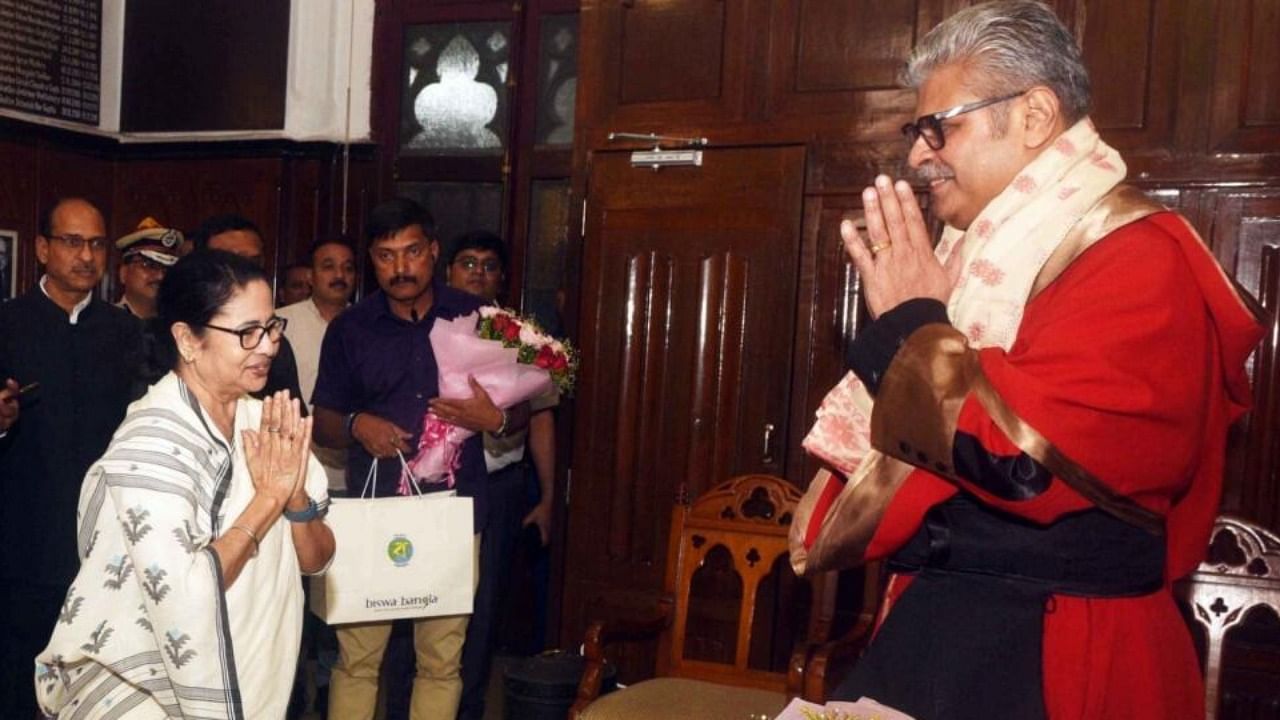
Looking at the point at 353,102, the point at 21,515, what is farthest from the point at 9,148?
the point at 21,515

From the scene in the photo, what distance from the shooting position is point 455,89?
557cm

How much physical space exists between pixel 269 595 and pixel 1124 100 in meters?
2.57

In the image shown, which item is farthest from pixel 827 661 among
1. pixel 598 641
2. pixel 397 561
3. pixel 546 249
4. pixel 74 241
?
pixel 546 249

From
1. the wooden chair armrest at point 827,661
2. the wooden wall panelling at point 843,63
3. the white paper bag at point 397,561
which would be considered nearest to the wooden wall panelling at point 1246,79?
the wooden wall panelling at point 843,63

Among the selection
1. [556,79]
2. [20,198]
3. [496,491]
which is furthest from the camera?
[20,198]

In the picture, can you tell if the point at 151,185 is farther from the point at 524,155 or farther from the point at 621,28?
the point at 621,28

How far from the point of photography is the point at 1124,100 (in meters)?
3.40

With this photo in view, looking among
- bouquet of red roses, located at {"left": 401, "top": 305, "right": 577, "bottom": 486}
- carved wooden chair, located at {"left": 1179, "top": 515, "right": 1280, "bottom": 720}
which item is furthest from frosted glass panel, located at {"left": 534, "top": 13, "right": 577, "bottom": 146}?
carved wooden chair, located at {"left": 1179, "top": 515, "right": 1280, "bottom": 720}

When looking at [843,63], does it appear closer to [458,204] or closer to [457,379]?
[457,379]

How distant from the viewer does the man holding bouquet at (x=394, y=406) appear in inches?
132

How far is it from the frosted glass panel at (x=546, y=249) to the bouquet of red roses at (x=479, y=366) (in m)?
1.84

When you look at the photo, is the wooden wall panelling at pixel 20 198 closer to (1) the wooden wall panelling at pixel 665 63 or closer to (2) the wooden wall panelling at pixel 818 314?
(1) the wooden wall panelling at pixel 665 63

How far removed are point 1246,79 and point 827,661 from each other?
1.93 metres

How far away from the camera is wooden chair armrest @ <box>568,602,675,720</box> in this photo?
2.95m
